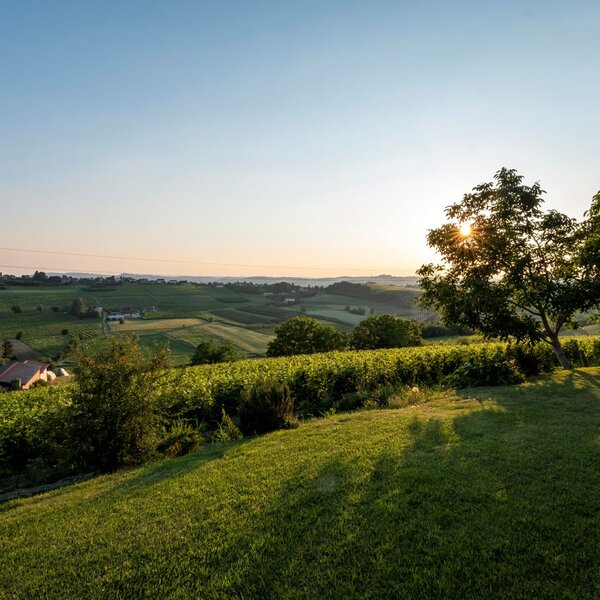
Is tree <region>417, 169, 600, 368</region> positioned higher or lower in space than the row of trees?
higher

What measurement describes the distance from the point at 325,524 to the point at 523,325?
47.4ft

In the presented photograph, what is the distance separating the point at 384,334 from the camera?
39.8 meters

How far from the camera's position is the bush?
1125cm

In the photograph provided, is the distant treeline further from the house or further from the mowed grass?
the mowed grass

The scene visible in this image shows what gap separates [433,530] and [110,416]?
774 centimetres

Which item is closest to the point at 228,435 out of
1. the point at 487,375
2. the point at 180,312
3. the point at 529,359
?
the point at 487,375

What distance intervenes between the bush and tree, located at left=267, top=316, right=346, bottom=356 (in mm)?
27651

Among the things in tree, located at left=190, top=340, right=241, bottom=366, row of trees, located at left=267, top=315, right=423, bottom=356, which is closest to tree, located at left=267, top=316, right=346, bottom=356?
row of trees, located at left=267, top=315, right=423, bottom=356

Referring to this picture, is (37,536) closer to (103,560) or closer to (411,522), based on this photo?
(103,560)

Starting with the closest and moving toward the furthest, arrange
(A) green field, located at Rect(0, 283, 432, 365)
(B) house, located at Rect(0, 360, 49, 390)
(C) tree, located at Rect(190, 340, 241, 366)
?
(C) tree, located at Rect(190, 340, 241, 366), (B) house, located at Rect(0, 360, 49, 390), (A) green field, located at Rect(0, 283, 432, 365)

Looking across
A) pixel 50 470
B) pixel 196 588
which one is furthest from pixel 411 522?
pixel 50 470

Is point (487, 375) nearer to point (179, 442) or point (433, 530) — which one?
point (179, 442)

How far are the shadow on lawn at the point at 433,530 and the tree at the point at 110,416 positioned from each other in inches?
194

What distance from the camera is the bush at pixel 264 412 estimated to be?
1125cm
